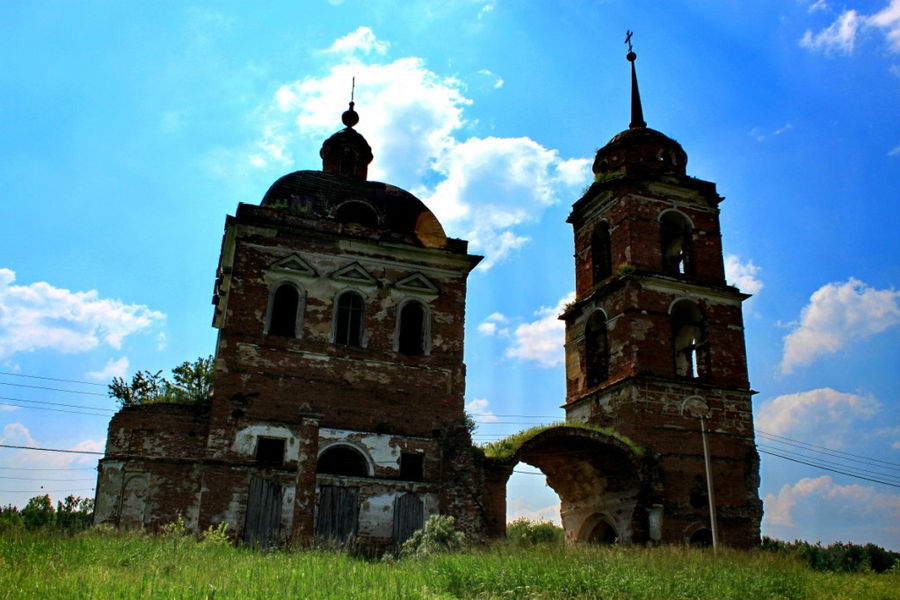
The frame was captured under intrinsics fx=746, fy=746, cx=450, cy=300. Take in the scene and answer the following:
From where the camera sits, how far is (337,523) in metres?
17.1

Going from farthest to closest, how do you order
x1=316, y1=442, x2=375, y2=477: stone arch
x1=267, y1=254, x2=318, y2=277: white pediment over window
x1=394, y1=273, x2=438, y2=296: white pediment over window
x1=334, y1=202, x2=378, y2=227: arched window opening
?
x1=334, y1=202, x2=378, y2=227: arched window opening → x1=394, y1=273, x2=438, y2=296: white pediment over window → x1=267, y1=254, x2=318, y2=277: white pediment over window → x1=316, y1=442, x2=375, y2=477: stone arch

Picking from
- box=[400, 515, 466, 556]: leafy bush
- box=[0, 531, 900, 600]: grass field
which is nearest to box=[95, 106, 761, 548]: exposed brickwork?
box=[400, 515, 466, 556]: leafy bush

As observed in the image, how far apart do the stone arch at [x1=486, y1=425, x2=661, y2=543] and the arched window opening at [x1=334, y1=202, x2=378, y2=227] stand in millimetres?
7626

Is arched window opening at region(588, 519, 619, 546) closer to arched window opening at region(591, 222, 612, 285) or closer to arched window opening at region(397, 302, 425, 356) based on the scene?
arched window opening at region(397, 302, 425, 356)

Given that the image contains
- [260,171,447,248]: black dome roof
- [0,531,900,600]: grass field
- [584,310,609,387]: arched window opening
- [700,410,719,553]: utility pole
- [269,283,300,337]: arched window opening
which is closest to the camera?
[0,531,900,600]: grass field

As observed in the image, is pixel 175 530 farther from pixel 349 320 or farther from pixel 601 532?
pixel 601 532

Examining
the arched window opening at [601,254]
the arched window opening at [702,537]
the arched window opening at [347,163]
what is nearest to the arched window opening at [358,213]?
the arched window opening at [347,163]

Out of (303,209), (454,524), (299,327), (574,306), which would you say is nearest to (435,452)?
(454,524)

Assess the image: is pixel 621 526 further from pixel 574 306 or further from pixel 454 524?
pixel 574 306

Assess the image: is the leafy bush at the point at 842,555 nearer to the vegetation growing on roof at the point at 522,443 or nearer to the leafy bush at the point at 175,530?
the vegetation growing on roof at the point at 522,443

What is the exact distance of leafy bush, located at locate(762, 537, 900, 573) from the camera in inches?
835

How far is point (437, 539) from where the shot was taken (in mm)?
15812

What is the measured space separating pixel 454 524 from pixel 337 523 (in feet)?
8.88

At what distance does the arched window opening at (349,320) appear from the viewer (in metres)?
19.5
